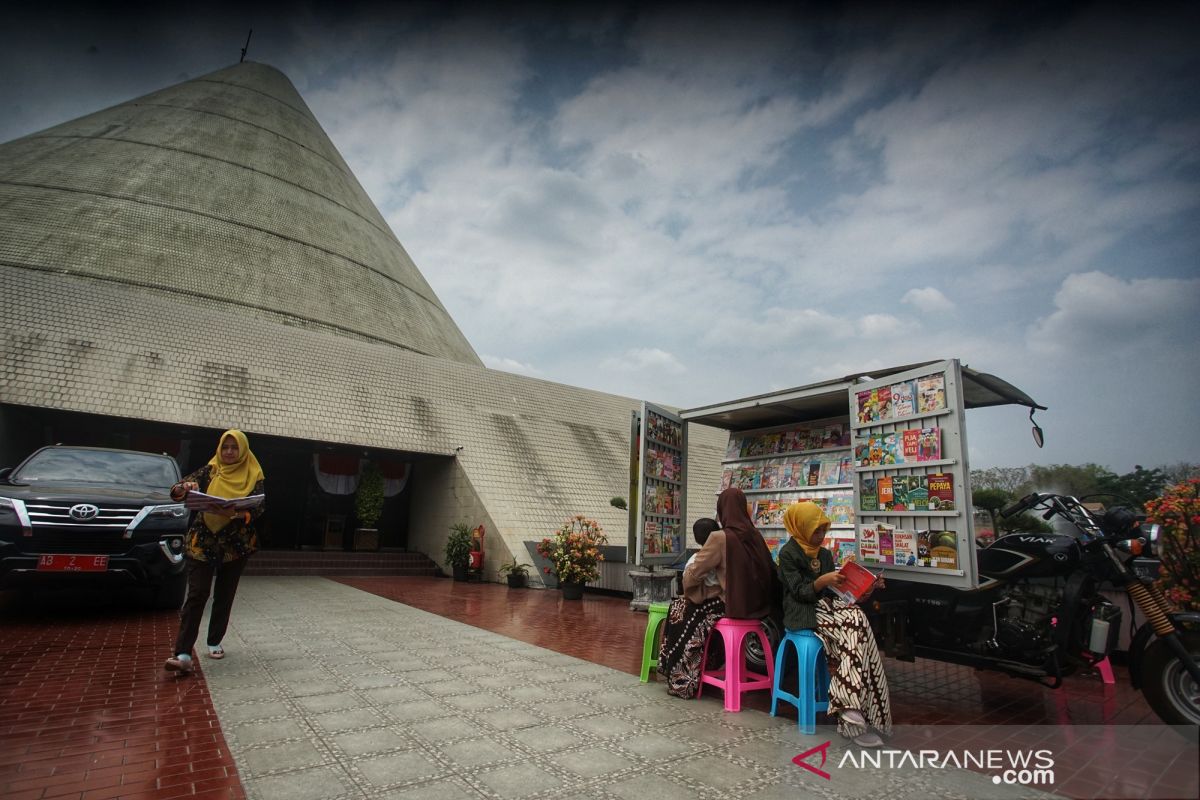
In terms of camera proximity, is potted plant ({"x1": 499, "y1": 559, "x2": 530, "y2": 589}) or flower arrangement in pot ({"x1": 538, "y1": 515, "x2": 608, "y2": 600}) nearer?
flower arrangement in pot ({"x1": 538, "y1": 515, "x2": 608, "y2": 600})

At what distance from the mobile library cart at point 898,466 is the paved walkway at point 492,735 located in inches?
60.4

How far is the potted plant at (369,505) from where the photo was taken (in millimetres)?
14086

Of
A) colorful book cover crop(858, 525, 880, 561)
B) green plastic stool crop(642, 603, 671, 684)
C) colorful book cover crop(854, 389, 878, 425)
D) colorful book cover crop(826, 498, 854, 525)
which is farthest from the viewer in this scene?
colorful book cover crop(826, 498, 854, 525)

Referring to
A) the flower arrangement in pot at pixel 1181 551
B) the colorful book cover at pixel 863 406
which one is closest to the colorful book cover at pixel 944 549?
the colorful book cover at pixel 863 406

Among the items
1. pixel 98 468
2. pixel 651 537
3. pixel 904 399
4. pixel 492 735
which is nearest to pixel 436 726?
pixel 492 735

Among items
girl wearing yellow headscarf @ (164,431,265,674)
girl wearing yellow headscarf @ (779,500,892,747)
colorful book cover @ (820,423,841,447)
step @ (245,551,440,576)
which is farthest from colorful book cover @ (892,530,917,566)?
step @ (245,551,440,576)

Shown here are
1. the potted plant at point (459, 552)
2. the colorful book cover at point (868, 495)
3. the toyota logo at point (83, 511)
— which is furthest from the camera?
the potted plant at point (459, 552)

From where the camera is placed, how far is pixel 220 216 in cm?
2519

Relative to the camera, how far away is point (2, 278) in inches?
472

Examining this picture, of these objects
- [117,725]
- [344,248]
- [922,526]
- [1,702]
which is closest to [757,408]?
[922,526]

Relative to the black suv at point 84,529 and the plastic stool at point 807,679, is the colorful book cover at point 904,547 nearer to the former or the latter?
the plastic stool at point 807,679

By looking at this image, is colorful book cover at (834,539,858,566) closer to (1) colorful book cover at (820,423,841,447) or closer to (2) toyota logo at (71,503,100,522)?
(1) colorful book cover at (820,423,841,447)

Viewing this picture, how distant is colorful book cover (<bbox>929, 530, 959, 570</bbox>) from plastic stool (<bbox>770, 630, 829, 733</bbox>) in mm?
1104

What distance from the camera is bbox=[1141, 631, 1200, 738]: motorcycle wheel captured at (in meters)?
2.97
